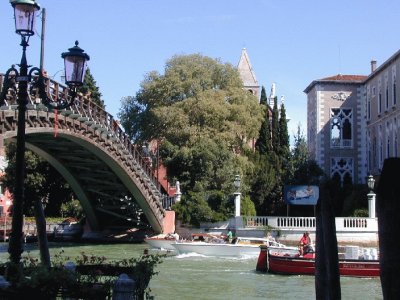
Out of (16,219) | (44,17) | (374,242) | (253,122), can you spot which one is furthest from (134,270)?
(253,122)

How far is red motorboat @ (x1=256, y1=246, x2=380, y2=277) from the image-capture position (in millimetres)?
18250

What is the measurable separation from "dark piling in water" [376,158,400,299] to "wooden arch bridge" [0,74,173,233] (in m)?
15.9

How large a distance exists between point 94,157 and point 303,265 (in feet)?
37.0

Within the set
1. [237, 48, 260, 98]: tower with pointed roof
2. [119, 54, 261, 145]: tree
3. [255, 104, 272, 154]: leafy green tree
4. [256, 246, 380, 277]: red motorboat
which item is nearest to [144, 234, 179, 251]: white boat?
[119, 54, 261, 145]: tree

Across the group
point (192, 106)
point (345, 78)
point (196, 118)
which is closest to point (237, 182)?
point (196, 118)

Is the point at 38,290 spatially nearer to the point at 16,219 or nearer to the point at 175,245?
the point at 16,219

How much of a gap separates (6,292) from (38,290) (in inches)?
9.8

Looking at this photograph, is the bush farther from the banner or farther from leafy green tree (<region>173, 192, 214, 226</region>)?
leafy green tree (<region>173, 192, 214, 226</region>)

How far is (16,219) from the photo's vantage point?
7.21 metres

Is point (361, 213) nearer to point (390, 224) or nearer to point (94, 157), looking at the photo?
point (94, 157)

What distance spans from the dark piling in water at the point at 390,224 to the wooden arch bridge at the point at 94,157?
15.9m

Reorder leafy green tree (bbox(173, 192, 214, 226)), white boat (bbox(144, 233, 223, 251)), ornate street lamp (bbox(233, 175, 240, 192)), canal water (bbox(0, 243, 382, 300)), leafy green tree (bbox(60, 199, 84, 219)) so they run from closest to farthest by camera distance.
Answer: canal water (bbox(0, 243, 382, 300)) < white boat (bbox(144, 233, 223, 251)) < ornate street lamp (bbox(233, 175, 240, 192)) < leafy green tree (bbox(173, 192, 214, 226)) < leafy green tree (bbox(60, 199, 84, 219))

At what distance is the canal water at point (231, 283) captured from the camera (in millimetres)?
14844

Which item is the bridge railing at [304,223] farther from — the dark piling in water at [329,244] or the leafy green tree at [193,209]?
the dark piling in water at [329,244]
